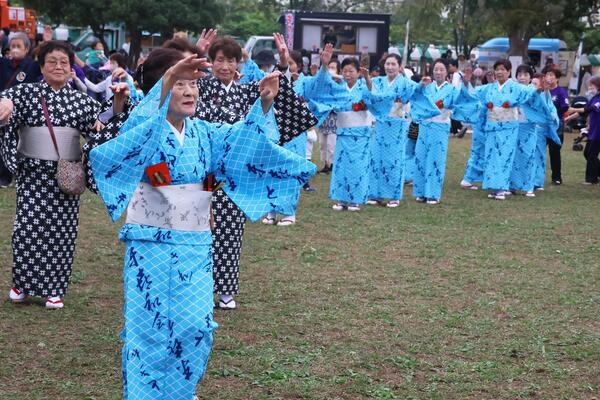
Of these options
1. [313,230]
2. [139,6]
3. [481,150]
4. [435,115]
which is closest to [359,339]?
[313,230]

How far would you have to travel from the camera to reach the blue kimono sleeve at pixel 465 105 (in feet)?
44.4

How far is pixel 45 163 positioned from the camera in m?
6.56

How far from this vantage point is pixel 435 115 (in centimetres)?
1285

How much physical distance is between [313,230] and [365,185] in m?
1.64

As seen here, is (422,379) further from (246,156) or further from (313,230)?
(313,230)

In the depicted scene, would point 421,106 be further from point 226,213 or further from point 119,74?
point 119,74

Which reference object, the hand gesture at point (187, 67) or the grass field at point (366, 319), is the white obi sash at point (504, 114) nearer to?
the grass field at point (366, 319)

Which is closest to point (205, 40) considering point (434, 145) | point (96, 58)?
point (434, 145)

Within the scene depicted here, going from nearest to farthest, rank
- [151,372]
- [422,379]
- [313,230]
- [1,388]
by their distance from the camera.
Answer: [151,372], [1,388], [422,379], [313,230]

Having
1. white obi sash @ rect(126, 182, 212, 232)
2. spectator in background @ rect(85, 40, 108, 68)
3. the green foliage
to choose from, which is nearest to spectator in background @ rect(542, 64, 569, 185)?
spectator in background @ rect(85, 40, 108, 68)

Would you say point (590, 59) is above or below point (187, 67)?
below

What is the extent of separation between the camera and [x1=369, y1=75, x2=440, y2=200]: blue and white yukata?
12.5 meters

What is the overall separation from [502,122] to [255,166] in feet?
31.7

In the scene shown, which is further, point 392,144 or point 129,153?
point 392,144
